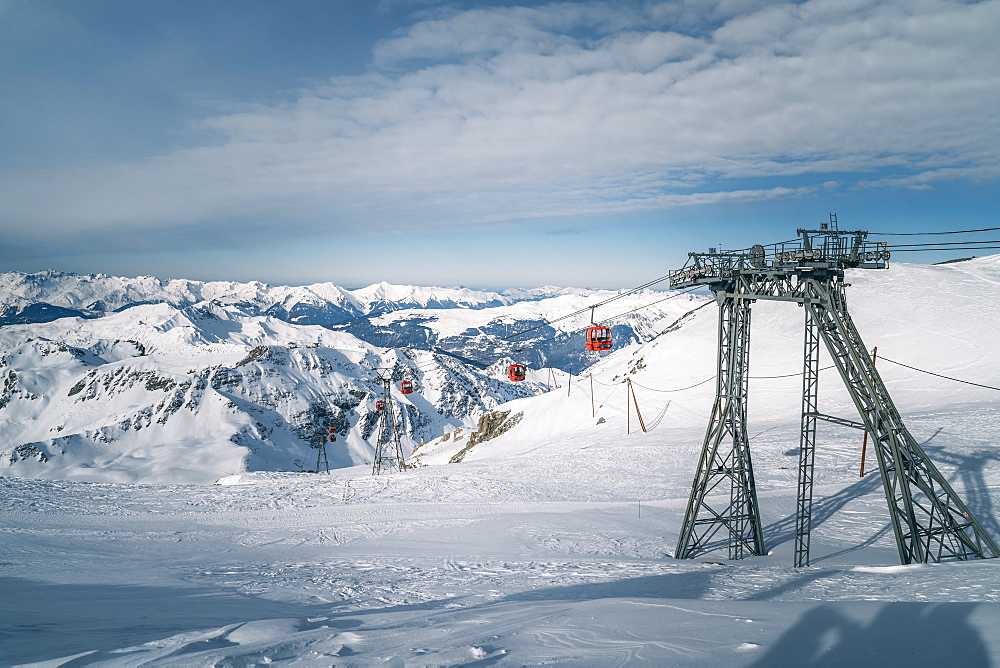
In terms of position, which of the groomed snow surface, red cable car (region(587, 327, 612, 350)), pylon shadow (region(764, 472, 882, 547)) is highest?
red cable car (region(587, 327, 612, 350))

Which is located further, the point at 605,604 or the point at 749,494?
the point at 749,494

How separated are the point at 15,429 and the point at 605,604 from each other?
10050 inches

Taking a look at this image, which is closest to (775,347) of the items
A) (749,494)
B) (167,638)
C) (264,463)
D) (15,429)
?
(749,494)

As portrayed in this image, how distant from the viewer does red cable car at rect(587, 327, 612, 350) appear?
39031 mm

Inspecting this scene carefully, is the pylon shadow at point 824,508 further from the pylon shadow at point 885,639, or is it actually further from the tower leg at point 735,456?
the pylon shadow at point 885,639

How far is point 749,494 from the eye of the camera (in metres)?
17.0

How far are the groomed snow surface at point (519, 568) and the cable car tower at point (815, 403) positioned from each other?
1.33 meters

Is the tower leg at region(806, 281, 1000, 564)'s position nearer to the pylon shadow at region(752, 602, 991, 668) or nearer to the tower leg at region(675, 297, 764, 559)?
the tower leg at region(675, 297, 764, 559)

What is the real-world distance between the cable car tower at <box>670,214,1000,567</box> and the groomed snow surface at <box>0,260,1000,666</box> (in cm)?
133

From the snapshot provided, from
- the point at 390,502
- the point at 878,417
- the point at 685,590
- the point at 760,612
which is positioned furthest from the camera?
the point at 390,502

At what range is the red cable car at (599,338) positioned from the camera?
128ft

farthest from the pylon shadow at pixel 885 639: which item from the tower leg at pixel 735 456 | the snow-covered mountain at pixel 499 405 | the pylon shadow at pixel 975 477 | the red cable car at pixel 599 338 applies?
the red cable car at pixel 599 338

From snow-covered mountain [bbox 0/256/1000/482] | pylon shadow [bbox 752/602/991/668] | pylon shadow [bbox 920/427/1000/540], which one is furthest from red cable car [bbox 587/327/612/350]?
pylon shadow [bbox 752/602/991/668]

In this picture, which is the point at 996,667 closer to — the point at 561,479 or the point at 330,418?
the point at 561,479
